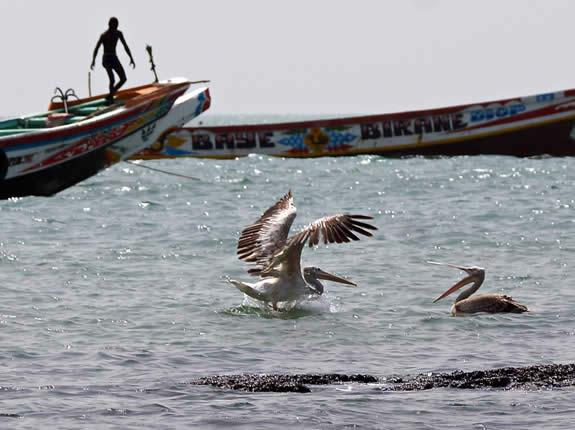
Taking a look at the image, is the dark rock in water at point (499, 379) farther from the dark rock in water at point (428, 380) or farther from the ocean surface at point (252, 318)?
the ocean surface at point (252, 318)

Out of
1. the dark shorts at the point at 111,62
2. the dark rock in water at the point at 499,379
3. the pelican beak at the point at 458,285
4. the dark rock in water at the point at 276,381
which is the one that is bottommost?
the dark rock in water at the point at 499,379

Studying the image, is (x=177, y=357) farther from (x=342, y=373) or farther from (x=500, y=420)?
(x=500, y=420)

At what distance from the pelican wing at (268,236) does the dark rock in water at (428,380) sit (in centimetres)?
311

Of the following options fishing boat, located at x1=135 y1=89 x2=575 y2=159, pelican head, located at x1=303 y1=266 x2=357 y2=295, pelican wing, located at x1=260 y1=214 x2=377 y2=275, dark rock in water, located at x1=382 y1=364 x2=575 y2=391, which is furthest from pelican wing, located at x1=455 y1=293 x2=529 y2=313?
fishing boat, located at x1=135 y1=89 x2=575 y2=159

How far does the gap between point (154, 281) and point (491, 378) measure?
6.39 m

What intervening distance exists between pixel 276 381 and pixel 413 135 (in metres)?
28.1

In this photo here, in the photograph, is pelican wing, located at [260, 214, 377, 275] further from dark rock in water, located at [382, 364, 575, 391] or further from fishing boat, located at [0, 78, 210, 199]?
fishing boat, located at [0, 78, 210, 199]

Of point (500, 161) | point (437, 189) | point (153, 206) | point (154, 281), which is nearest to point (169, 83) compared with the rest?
point (153, 206)

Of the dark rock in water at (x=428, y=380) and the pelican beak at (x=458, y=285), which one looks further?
the pelican beak at (x=458, y=285)

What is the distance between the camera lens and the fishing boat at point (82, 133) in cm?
2028

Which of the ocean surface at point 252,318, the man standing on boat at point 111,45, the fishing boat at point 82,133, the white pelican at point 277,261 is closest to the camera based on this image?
the ocean surface at point 252,318

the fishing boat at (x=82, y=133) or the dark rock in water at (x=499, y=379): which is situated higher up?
the fishing boat at (x=82, y=133)

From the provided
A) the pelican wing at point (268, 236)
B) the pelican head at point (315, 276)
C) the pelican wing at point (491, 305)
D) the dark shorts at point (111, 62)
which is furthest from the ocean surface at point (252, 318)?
the dark shorts at point (111, 62)

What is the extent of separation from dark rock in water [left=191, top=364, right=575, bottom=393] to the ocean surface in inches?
6.1
